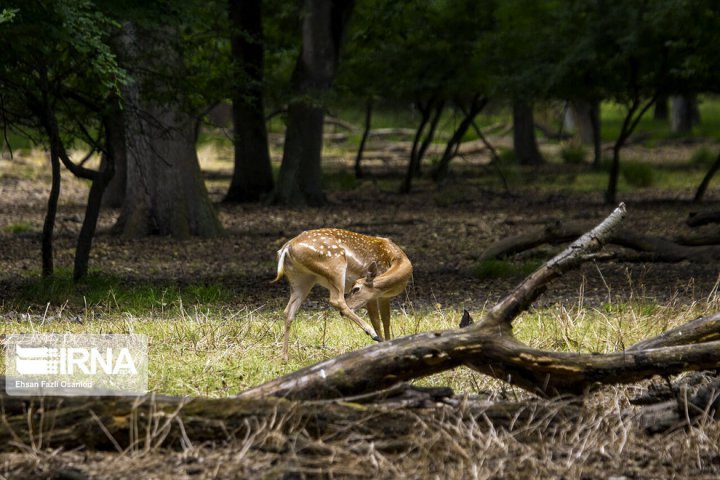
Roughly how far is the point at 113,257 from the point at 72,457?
10.1 m

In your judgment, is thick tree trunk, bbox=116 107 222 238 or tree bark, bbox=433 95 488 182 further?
tree bark, bbox=433 95 488 182

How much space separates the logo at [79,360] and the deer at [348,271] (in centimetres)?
101

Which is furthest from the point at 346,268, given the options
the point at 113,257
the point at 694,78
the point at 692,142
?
the point at 692,142

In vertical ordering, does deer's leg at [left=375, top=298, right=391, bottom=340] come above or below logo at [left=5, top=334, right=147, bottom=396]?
above

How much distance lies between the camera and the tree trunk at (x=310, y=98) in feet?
71.2

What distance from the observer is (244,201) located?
23672 mm

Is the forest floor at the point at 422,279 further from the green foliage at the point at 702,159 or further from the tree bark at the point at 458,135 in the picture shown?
the green foliage at the point at 702,159

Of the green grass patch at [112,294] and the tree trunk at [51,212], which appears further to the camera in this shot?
the tree trunk at [51,212]

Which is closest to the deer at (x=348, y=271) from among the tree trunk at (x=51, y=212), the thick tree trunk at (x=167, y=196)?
the tree trunk at (x=51, y=212)

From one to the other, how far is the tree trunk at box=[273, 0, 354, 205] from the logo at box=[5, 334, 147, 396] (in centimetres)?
1244

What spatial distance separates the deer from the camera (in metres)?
7.67

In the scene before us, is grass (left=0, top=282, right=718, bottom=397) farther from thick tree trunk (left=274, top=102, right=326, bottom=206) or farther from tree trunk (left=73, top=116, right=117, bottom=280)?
thick tree trunk (left=274, top=102, right=326, bottom=206)

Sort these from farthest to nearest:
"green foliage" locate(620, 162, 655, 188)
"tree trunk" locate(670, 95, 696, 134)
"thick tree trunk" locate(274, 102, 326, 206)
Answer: "tree trunk" locate(670, 95, 696, 134) → "green foliage" locate(620, 162, 655, 188) → "thick tree trunk" locate(274, 102, 326, 206)

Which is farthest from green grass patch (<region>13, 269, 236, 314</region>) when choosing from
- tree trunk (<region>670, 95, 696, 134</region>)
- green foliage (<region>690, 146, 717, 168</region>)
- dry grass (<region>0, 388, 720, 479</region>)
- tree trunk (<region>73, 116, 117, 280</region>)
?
tree trunk (<region>670, 95, 696, 134</region>)
